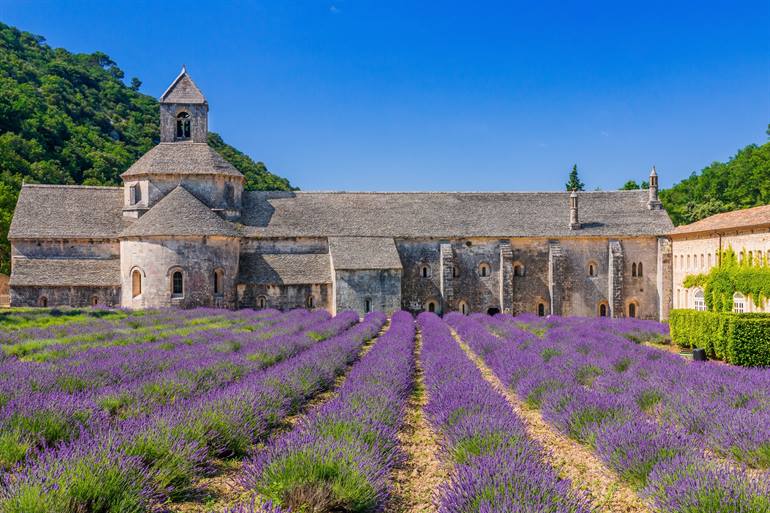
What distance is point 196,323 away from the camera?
74.2ft

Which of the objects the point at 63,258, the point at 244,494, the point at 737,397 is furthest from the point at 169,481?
the point at 63,258

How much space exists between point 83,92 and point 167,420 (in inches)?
3854

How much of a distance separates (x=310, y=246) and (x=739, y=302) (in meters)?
22.5

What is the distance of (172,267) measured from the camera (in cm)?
3016

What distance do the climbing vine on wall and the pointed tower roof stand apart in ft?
102

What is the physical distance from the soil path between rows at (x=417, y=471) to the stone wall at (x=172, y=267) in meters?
23.2

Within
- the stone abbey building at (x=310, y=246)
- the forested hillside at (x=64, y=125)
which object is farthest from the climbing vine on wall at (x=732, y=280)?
the forested hillside at (x=64, y=125)

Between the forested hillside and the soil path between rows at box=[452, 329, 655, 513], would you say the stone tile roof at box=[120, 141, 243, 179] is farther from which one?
the soil path between rows at box=[452, 329, 655, 513]

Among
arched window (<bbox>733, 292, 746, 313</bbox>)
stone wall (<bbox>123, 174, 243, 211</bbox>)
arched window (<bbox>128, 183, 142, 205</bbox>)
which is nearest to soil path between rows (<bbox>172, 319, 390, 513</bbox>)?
arched window (<bbox>733, 292, 746, 313</bbox>)

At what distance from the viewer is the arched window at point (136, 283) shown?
30844 mm

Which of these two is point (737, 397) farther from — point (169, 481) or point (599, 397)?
point (169, 481)

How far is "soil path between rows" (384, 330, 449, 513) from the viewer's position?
219 inches

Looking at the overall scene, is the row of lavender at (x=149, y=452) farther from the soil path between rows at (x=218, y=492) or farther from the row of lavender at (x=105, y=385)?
the row of lavender at (x=105, y=385)

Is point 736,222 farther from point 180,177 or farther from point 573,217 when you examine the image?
point 180,177
